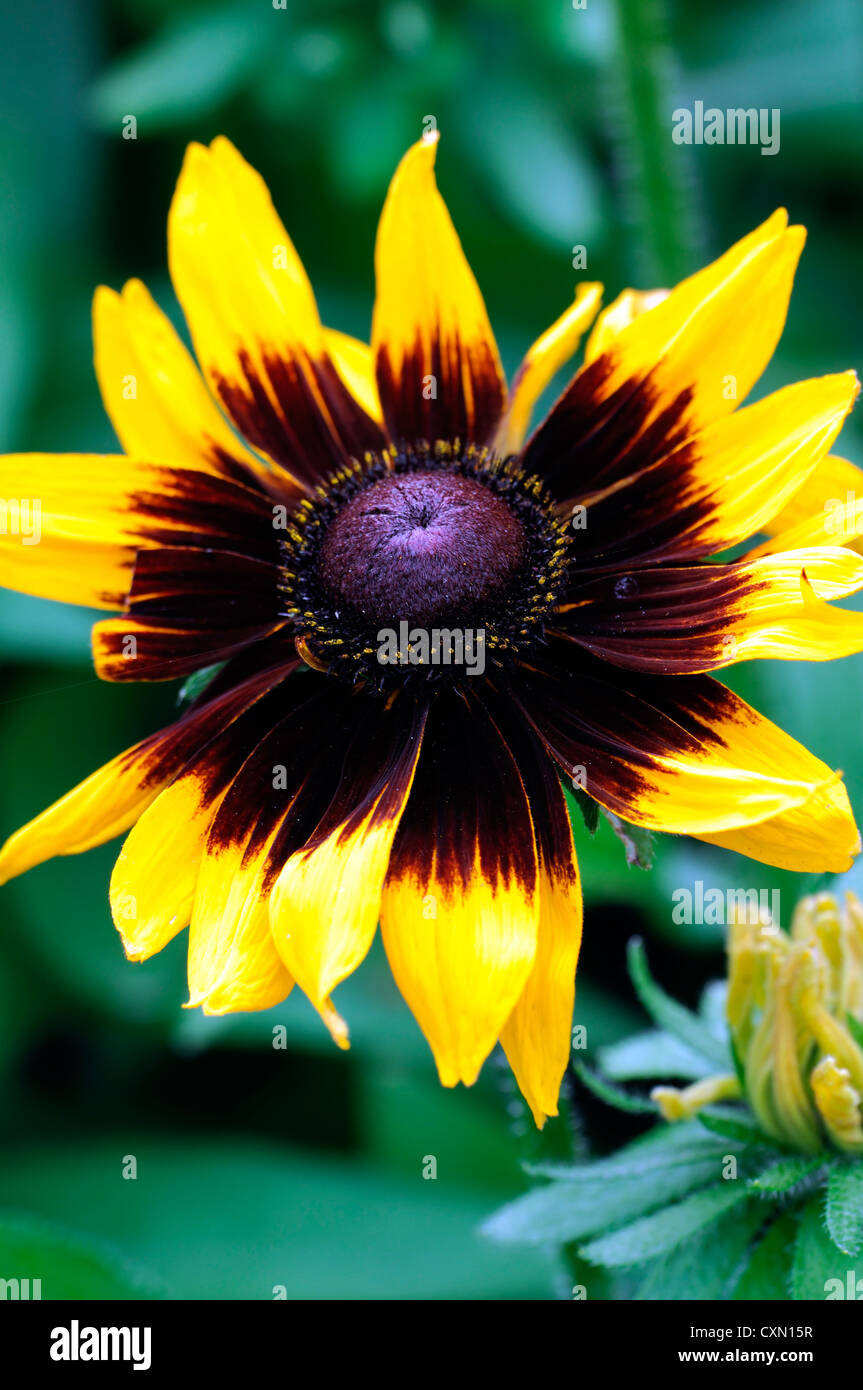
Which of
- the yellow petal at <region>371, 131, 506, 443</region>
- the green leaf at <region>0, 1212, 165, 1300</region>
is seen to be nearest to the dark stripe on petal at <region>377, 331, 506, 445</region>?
the yellow petal at <region>371, 131, 506, 443</region>

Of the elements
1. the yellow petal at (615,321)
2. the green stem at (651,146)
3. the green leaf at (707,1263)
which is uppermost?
the green stem at (651,146)

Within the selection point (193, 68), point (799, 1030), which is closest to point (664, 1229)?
point (799, 1030)

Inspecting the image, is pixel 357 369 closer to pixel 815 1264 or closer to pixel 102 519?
pixel 102 519

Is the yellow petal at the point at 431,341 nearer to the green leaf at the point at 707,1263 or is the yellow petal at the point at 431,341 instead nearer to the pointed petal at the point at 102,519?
the pointed petal at the point at 102,519

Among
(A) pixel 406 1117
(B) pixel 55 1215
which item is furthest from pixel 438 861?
(B) pixel 55 1215

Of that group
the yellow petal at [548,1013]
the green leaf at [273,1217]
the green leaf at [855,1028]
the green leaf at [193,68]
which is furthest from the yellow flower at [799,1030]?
the green leaf at [193,68]

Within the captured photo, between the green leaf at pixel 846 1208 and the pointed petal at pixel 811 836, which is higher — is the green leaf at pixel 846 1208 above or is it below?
below
